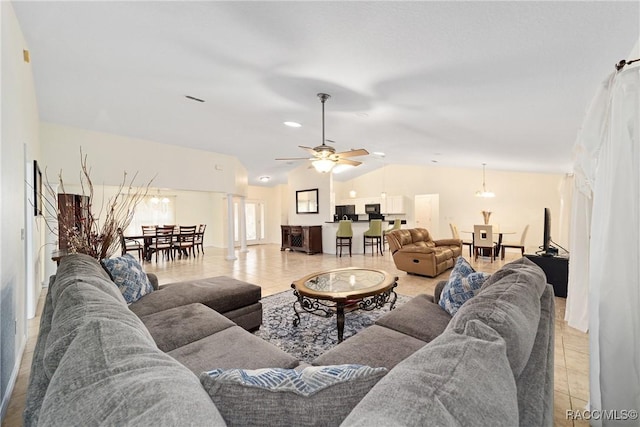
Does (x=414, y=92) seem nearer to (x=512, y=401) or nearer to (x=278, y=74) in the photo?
(x=278, y=74)

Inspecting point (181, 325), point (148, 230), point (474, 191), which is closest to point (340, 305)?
point (181, 325)

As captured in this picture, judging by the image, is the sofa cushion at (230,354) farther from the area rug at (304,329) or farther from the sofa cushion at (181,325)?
the area rug at (304,329)

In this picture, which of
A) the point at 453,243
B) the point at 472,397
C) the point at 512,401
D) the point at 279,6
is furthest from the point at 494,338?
the point at 453,243

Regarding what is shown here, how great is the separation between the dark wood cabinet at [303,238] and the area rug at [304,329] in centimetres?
484

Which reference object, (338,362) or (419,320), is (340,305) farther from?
(338,362)

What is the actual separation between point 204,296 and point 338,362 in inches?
61.8

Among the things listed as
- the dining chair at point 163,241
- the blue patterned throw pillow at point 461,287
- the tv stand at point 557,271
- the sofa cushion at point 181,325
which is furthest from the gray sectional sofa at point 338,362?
the dining chair at point 163,241

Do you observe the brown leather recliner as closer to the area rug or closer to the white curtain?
the area rug

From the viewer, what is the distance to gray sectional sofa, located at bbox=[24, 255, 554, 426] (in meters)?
0.58

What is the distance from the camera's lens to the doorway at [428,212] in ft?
33.2

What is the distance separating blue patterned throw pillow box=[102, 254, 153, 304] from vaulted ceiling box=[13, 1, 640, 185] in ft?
6.07

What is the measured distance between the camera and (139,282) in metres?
2.46

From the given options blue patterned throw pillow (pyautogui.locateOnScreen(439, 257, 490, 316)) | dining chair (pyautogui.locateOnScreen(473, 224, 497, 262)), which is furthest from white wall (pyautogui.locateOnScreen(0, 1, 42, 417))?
dining chair (pyautogui.locateOnScreen(473, 224, 497, 262))

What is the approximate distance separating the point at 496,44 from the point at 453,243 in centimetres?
513
